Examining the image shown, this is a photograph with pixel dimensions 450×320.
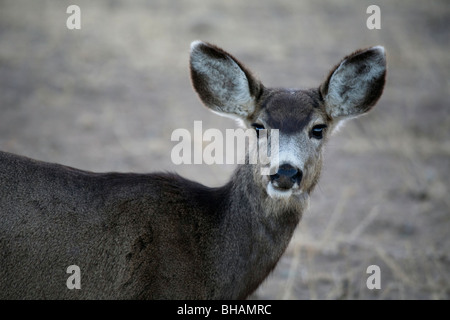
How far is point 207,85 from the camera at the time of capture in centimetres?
552

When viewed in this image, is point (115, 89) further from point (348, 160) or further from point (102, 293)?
point (102, 293)

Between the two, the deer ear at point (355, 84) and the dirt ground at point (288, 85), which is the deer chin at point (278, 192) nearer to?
the deer ear at point (355, 84)

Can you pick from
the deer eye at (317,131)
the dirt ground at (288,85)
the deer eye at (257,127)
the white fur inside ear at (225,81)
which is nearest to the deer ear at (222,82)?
the white fur inside ear at (225,81)

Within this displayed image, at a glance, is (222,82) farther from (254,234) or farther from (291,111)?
(254,234)

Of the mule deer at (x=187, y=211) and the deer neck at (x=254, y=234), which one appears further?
the deer neck at (x=254, y=234)

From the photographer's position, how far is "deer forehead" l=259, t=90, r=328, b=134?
5.05 m

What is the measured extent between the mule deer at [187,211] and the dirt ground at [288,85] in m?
2.09

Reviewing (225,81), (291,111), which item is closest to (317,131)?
(291,111)

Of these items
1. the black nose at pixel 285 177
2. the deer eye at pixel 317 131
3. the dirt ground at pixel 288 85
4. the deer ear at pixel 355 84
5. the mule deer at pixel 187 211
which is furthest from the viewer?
the dirt ground at pixel 288 85

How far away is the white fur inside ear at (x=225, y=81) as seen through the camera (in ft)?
17.4

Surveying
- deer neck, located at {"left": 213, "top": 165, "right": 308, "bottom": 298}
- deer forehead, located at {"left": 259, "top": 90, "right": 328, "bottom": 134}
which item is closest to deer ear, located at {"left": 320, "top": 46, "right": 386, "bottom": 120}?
deer forehead, located at {"left": 259, "top": 90, "right": 328, "bottom": 134}

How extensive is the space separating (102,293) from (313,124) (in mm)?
2144

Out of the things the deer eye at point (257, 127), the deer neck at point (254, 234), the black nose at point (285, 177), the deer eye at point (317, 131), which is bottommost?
the deer neck at point (254, 234)
